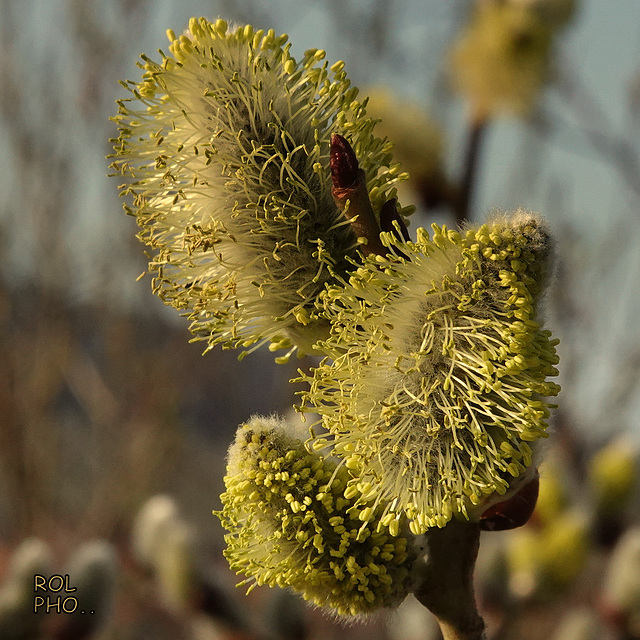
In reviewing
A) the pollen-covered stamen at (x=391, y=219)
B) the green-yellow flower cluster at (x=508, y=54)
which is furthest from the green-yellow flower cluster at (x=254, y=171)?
the green-yellow flower cluster at (x=508, y=54)

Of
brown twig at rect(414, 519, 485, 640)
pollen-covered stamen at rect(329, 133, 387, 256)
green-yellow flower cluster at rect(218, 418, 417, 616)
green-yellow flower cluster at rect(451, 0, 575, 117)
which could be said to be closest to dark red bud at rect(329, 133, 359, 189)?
Result: pollen-covered stamen at rect(329, 133, 387, 256)

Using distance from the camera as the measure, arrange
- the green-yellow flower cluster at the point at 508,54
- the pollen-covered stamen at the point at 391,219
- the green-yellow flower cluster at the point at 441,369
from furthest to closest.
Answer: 1. the green-yellow flower cluster at the point at 508,54
2. the pollen-covered stamen at the point at 391,219
3. the green-yellow flower cluster at the point at 441,369

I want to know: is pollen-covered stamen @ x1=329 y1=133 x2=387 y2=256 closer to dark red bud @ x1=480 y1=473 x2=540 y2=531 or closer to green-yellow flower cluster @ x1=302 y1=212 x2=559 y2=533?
green-yellow flower cluster @ x1=302 y1=212 x2=559 y2=533

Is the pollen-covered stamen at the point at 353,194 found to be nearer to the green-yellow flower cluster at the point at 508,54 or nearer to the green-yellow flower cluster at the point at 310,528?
the green-yellow flower cluster at the point at 310,528

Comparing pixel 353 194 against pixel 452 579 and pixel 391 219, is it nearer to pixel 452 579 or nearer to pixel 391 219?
pixel 391 219

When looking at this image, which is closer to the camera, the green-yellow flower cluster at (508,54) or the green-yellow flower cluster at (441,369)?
the green-yellow flower cluster at (441,369)

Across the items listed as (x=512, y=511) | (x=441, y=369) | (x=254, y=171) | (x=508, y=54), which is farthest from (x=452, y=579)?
(x=508, y=54)
